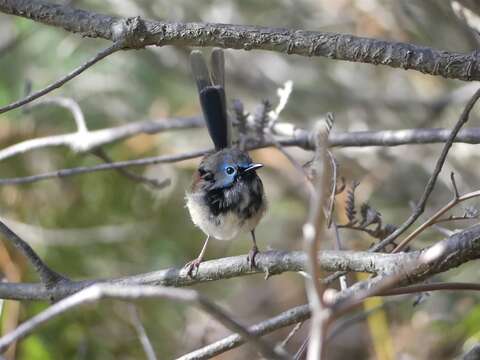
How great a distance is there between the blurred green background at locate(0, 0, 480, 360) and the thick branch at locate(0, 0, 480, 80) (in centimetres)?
213

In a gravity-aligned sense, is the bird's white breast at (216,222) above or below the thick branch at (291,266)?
above

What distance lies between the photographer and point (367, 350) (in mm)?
5973

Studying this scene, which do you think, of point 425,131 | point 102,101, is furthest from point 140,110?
point 425,131

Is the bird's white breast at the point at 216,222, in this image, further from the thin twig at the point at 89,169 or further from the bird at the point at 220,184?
the thin twig at the point at 89,169

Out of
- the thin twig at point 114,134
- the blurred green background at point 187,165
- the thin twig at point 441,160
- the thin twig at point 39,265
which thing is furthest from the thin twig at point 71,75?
the blurred green background at point 187,165

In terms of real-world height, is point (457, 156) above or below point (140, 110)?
below

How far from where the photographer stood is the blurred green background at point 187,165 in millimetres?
5129

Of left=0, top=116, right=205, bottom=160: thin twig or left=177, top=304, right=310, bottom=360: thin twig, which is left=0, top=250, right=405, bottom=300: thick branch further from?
left=0, top=116, right=205, bottom=160: thin twig

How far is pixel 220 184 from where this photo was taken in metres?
3.90

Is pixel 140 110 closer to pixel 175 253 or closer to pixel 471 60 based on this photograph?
pixel 175 253

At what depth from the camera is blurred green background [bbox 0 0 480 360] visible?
513cm

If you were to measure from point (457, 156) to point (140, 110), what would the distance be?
8.47ft

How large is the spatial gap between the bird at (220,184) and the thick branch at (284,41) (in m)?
0.96

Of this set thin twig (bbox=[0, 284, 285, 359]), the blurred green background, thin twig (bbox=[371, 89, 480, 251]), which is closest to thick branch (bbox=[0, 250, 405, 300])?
thin twig (bbox=[371, 89, 480, 251])
